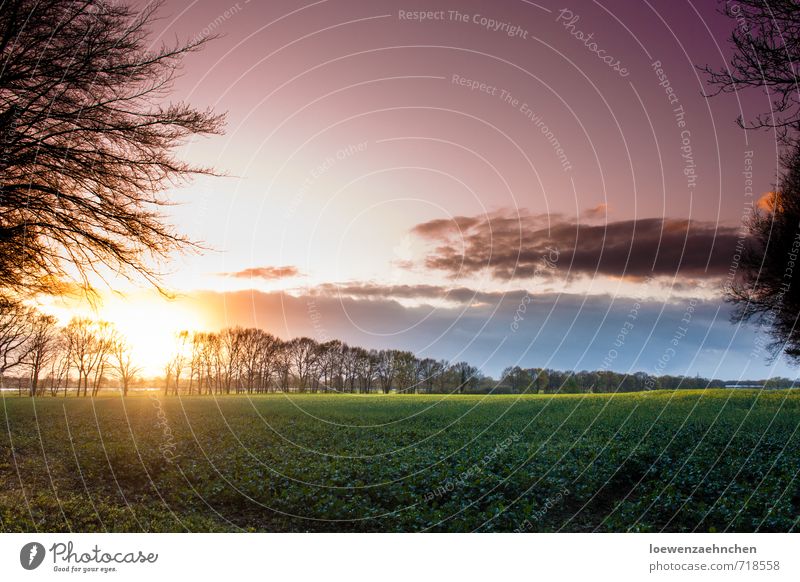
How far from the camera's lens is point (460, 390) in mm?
66375

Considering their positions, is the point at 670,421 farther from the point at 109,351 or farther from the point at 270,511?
the point at 109,351

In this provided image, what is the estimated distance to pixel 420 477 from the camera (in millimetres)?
15547

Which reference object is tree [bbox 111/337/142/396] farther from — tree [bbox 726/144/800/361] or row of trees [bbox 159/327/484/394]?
tree [bbox 726/144/800/361]

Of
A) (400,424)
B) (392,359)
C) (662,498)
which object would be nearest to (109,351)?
(392,359)

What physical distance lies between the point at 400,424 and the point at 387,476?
13.1m

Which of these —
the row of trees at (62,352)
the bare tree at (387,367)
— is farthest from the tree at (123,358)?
the bare tree at (387,367)

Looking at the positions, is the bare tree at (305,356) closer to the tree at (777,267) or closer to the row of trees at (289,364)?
the row of trees at (289,364)

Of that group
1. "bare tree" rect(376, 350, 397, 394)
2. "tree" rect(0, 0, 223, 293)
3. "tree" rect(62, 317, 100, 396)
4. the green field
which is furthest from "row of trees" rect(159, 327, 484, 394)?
"tree" rect(0, 0, 223, 293)

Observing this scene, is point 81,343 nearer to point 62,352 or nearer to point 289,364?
point 62,352
